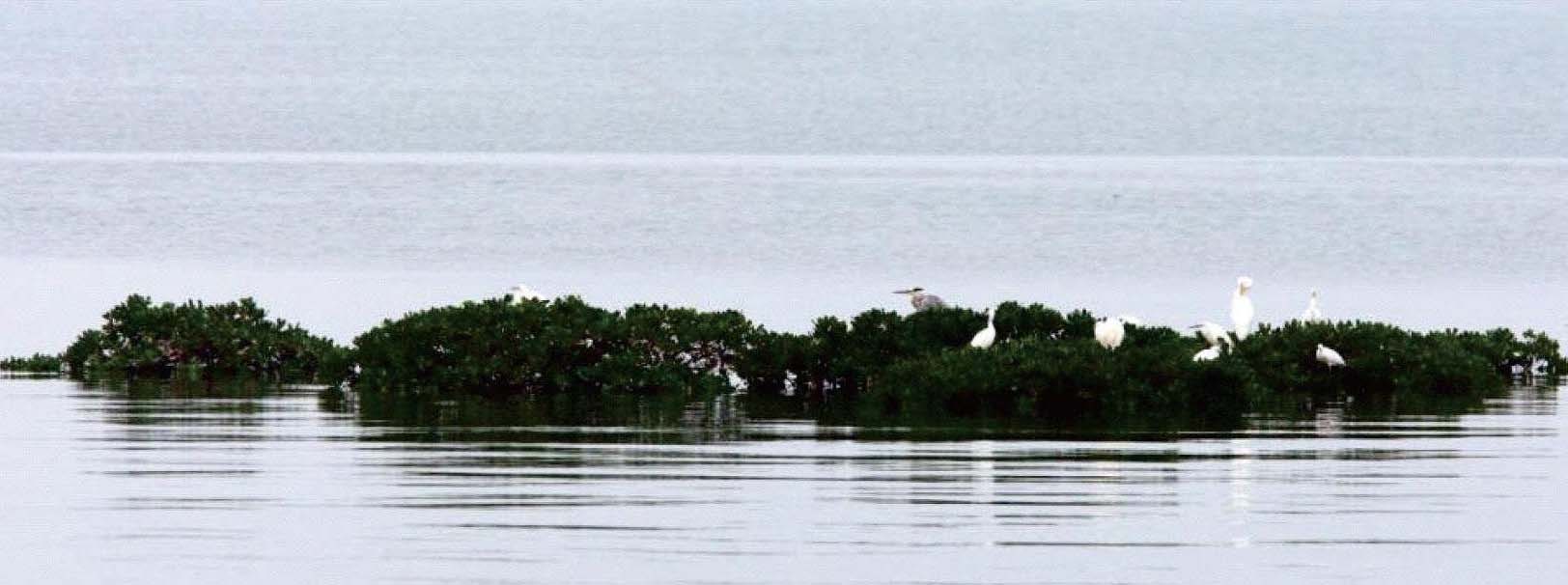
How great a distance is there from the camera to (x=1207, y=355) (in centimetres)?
3162

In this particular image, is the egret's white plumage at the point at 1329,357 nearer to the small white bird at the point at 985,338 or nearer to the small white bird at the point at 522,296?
the small white bird at the point at 985,338

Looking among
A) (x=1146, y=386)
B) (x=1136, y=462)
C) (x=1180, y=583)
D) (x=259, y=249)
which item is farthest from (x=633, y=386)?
(x=259, y=249)

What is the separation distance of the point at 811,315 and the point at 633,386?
33.7 m

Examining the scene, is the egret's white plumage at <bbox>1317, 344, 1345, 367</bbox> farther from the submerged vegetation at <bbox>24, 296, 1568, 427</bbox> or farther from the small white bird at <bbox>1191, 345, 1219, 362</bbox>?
the small white bird at <bbox>1191, 345, 1219, 362</bbox>

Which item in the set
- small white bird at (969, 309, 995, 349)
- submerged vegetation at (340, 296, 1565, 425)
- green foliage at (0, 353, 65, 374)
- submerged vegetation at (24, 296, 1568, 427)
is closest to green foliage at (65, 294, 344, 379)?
green foliage at (0, 353, 65, 374)

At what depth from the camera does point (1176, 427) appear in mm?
27828

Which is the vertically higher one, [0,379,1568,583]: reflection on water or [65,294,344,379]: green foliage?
[65,294,344,379]: green foliage

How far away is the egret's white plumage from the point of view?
33.7 m

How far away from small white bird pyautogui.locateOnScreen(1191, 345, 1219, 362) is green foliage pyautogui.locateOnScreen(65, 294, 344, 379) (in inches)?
380

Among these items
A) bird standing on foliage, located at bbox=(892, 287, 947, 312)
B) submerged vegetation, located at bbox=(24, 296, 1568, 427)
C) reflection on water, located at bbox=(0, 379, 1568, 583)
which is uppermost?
bird standing on foliage, located at bbox=(892, 287, 947, 312)

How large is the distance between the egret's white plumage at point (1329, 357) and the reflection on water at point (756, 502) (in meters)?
4.54

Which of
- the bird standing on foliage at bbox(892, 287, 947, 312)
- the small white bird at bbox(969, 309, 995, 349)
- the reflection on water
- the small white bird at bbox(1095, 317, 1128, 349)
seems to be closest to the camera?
the reflection on water

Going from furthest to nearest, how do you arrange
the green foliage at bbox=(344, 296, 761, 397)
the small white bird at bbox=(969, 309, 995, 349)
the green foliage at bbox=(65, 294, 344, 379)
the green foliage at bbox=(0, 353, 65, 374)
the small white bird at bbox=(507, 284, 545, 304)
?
the green foliage at bbox=(0, 353, 65, 374) < the green foliage at bbox=(65, 294, 344, 379) < the small white bird at bbox=(507, 284, 545, 304) < the green foliage at bbox=(344, 296, 761, 397) < the small white bird at bbox=(969, 309, 995, 349)

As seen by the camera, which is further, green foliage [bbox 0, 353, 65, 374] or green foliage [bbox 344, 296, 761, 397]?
green foliage [bbox 0, 353, 65, 374]
